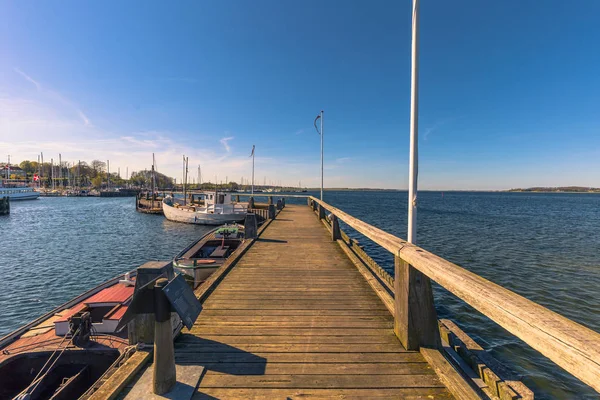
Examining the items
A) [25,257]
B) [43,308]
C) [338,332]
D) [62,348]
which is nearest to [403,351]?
[338,332]

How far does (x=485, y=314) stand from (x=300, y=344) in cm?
219

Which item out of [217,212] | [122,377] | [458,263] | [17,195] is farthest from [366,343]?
[17,195]

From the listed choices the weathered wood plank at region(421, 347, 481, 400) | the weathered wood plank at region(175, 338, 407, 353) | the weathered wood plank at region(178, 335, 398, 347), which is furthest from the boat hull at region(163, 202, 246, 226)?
the weathered wood plank at region(421, 347, 481, 400)

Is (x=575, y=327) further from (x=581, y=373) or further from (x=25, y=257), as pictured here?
(x=25, y=257)

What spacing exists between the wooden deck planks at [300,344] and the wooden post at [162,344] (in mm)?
311

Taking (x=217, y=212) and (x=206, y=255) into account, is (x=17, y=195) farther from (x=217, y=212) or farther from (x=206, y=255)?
(x=206, y=255)

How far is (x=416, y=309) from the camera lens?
298 cm

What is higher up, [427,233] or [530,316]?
[530,316]

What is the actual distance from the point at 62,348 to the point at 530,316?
23.2 ft

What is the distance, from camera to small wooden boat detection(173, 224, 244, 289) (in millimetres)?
9789

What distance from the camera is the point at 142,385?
2502mm

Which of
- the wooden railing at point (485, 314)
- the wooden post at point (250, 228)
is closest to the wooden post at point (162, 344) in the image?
the wooden railing at point (485, 314)

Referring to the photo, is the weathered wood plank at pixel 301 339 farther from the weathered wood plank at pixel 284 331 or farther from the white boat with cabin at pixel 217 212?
the white boat with cabin at pixel 217 212

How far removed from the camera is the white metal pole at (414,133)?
10.8 feet
